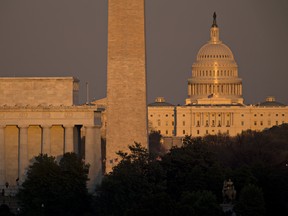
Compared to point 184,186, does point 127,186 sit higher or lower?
lower

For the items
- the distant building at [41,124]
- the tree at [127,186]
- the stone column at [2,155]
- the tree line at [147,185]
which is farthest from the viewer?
the stone column at [2,155]

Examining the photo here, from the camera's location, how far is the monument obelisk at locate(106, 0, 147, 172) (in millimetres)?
155000

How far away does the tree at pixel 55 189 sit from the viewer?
142 m

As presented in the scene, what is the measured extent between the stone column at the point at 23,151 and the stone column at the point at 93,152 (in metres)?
4.72

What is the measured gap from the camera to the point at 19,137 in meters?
164

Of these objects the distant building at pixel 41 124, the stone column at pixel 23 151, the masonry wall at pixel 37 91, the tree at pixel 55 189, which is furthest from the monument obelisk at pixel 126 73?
the masonry wall at pixel 37 91

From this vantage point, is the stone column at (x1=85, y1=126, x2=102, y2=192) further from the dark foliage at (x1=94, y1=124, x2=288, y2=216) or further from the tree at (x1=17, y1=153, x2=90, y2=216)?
the tree at (x1=17, y1=153, x2=90, y2=216)

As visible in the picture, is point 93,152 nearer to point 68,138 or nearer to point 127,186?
point 68,138

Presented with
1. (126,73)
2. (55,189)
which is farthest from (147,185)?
(126,73)

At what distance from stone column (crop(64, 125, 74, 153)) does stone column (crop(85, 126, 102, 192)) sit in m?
1.11

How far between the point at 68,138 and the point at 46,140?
5.70 feet

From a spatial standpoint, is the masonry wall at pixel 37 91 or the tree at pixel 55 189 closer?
the tree at pixel 55 189

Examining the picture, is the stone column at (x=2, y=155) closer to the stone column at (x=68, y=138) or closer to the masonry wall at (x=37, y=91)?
the masonry wall at (x=37, y=91)

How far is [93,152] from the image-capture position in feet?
532
